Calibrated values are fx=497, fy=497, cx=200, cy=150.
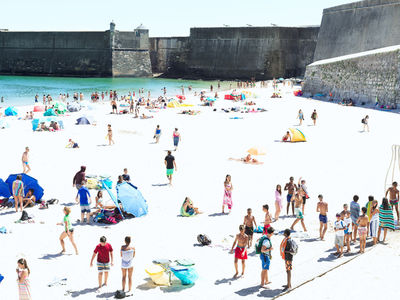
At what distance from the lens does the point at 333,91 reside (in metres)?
37.6

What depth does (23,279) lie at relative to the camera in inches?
268

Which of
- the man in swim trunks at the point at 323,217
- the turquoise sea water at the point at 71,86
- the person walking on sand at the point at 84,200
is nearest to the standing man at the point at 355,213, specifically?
the man in swim trunks at the point at 323,217

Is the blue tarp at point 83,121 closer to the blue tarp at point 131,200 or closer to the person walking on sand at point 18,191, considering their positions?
the person walking on sand at point 18,191

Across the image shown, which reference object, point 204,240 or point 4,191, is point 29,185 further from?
point 204,240

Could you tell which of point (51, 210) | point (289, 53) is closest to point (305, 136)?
point (51, 210)

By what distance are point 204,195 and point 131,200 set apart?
2.60m

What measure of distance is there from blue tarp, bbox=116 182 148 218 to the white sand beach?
303mm

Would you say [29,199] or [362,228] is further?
[29,199]

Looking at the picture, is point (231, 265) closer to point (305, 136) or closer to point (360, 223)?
point (360, 223)

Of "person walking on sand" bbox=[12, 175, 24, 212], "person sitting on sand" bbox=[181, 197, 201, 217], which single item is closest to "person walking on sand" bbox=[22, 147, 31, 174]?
"person walking on sand" bbox=[12, 175, 24, 212]

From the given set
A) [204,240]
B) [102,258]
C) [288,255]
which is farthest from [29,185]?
[288,255]

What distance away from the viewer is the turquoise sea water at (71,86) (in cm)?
5147

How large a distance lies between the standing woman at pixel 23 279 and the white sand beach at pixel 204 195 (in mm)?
555

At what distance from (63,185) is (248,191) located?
5242mm
